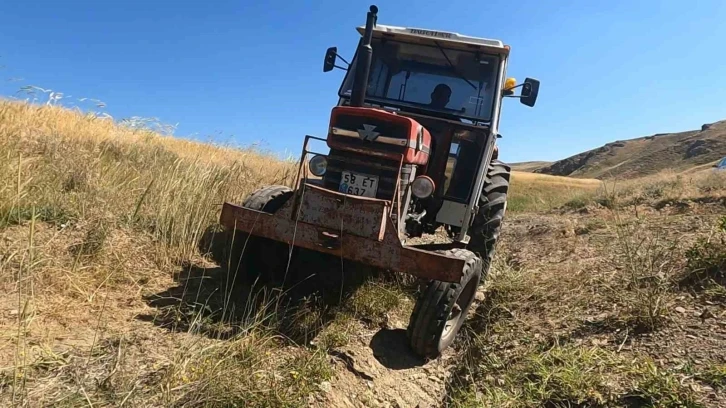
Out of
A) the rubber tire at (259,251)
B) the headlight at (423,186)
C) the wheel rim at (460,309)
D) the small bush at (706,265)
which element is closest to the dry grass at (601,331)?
the small bush at (706,265)

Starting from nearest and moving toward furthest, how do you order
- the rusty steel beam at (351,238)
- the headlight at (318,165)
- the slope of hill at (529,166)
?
the rusty steel beam at (351,238)
the headlight at (318,165)
the slope of hill at (529,166)

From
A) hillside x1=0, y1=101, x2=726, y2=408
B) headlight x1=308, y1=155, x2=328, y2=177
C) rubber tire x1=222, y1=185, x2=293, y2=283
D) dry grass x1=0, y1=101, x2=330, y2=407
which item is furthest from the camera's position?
headlight x1=308, y1=155, x2=328, y2=177

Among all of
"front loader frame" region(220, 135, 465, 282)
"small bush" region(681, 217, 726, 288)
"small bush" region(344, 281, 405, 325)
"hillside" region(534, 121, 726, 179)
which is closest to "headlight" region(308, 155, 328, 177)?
"front loader frame" region(220, 135, 465, 282)

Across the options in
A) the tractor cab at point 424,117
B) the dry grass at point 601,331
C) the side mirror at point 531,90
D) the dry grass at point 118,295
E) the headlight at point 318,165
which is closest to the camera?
the dry grass at point 118,295

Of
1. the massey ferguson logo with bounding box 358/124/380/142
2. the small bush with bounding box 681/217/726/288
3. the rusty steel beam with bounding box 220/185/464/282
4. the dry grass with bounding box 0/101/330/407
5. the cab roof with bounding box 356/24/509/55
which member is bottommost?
the dry grass with bounding box 0/101/330/407

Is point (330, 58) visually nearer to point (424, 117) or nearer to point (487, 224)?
point (424, 117)

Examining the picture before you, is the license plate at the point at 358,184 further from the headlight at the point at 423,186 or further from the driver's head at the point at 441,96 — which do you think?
→ the driver's head at the point at 441,96

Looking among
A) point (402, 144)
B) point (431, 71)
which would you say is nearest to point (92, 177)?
point (402, 144)

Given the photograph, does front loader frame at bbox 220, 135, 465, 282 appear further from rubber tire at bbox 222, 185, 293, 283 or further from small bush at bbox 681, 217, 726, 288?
small bush at bbox 681, 217, 726, 288

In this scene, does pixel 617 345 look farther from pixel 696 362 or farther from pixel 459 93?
pixel 459 93

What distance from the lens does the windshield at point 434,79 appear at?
Answer: 4.93m

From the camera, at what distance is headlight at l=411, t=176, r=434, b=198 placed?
3.99 metres

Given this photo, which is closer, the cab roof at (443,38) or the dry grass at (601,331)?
the dry grass at (601,331)

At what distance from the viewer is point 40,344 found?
255 centimetres
